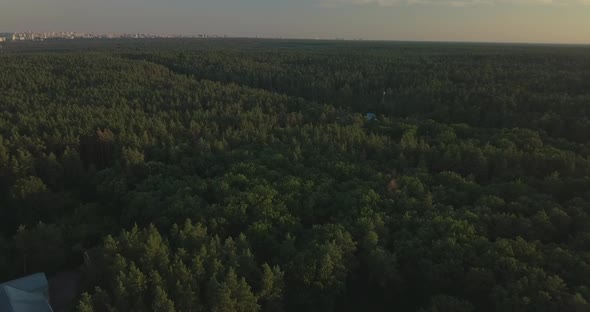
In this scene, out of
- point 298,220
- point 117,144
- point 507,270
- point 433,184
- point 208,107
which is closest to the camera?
point 507,270

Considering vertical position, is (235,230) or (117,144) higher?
(117,144)

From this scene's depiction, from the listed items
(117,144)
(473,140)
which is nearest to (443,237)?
(473,140)

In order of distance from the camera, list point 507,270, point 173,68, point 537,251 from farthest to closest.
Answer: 1. point 173,68
2. point 537,251
3. point 507,270

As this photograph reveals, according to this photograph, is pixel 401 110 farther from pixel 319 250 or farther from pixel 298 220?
pixel 319 250

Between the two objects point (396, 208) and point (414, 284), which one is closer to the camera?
point (414, 284)

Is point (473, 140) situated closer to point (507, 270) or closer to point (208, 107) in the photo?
point (507, 270)

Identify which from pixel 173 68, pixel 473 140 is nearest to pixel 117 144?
pixel 473 140

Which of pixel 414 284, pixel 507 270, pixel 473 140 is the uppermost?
pixel 473 140
